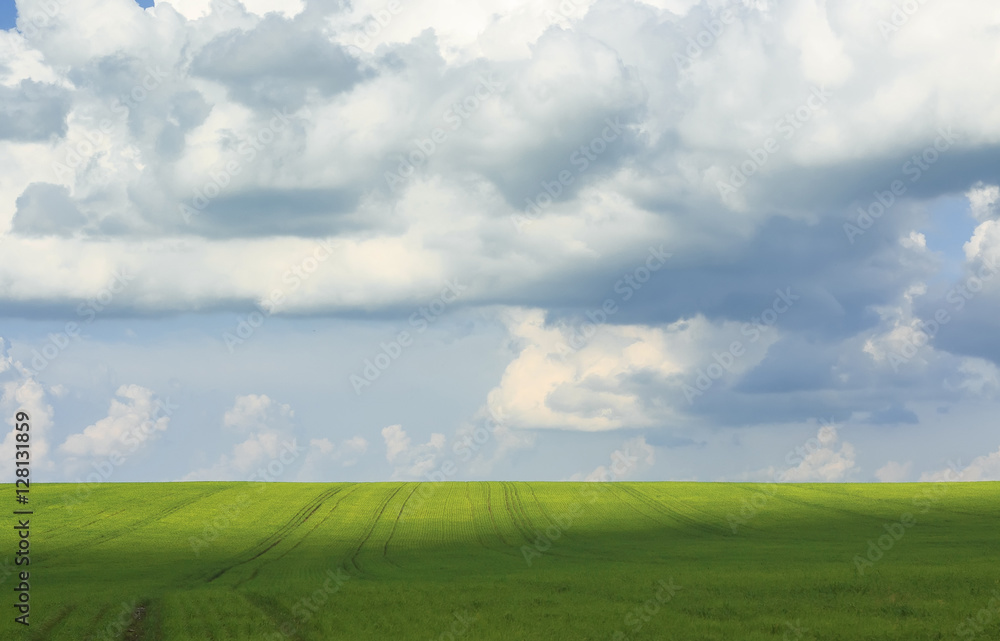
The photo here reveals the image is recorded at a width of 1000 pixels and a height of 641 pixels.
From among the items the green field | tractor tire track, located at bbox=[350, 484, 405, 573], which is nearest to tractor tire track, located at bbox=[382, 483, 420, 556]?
the green field

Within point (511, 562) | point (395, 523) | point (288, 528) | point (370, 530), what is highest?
point (288, 528)

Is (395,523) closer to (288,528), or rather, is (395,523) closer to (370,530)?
(370,530)

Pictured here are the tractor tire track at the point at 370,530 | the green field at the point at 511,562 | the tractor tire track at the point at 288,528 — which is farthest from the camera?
the tractor tire track at the point at 288,528

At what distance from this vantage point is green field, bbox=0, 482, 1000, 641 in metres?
35.9

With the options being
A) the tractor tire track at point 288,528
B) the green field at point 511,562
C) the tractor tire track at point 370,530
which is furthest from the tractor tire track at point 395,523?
the tractor tire track at point 288,528

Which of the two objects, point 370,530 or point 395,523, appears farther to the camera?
point 395,523

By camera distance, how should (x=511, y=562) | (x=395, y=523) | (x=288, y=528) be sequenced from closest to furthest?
(x=511, y=562) → (x=288, y=528) → (x=395, y=523)

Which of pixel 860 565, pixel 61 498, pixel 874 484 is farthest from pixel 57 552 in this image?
pixel 874 484

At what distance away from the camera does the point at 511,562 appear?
63.4 m

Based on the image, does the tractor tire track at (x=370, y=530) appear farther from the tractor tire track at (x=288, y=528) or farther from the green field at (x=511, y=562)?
the tractor tire track at (x=288, y=528)

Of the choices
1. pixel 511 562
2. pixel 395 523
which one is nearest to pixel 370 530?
pixel 395 523

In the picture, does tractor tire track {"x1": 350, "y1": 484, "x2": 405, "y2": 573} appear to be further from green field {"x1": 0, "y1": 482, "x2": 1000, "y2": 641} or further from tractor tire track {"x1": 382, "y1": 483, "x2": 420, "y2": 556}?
tractor tire track {"x1": 382, "y1": 483, "x2": 420, "y2": 556}

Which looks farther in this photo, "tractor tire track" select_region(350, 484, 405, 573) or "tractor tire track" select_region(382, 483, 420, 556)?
"tractor tire track" select_region(382, 483, 420, 556)

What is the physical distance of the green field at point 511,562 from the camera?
35.9 meters
